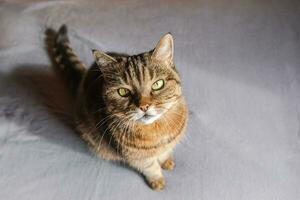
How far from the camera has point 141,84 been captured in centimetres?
92

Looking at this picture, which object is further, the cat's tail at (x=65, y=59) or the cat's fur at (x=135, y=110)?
the cat's tail at (x=65, y=59)

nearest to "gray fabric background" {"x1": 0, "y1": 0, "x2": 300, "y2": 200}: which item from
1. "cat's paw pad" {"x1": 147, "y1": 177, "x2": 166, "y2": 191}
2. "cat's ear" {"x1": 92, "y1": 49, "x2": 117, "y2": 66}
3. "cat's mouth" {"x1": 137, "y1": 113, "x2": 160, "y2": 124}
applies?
"cat's paw pad" {"x1": 147, "y1": 177, "x2": 166, "y2": 191}

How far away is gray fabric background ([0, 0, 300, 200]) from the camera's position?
1.01 metres

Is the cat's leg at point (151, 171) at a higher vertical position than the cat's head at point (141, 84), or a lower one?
lower

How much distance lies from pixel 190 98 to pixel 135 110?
1.18 feet

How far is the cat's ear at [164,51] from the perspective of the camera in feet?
2.92

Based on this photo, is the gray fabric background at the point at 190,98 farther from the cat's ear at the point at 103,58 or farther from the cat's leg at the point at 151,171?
the cat's ear at the point at 103,58

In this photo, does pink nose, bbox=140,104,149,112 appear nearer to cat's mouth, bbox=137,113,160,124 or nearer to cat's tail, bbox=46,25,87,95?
cat's mouth, bbox=137,113,160,124

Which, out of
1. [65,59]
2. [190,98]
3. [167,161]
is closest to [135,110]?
[167,161]

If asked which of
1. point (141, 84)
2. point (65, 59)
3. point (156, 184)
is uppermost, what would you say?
point (141, 84)

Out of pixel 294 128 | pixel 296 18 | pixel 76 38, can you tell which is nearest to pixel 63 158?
pixel 76 38

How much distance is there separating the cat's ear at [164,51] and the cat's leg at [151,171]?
0.95 ft

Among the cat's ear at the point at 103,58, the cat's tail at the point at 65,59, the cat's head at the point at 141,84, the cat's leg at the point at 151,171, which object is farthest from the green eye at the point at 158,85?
the cat's tail at the point at 65,59

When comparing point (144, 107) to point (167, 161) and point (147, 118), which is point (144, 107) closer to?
point (147, 118)
